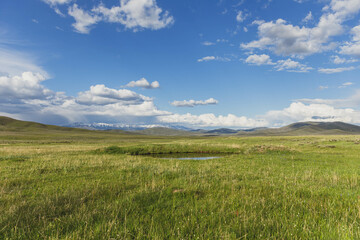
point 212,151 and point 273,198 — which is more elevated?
point 273,198

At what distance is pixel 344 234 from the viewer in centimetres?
507

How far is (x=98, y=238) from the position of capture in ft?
17.0

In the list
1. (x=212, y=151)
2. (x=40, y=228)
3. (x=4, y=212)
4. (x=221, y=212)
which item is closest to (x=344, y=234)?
(x=221, y=212)

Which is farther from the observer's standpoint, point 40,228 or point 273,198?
point 273,198

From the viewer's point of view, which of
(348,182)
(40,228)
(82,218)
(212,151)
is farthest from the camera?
(212,151)

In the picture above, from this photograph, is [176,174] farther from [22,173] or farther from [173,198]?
[22,173]

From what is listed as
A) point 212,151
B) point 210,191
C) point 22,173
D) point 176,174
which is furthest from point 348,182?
point 212,151

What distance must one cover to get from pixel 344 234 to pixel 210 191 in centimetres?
576

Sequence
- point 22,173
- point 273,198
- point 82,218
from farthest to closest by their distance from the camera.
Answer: point 22,173 < point 273,198 < point 82,218

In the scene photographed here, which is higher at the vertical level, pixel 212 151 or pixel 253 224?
pixel 253 224

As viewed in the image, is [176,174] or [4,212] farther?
[176,174]

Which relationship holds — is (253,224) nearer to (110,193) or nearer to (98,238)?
(98,238)

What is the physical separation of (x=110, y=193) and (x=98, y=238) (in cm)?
467

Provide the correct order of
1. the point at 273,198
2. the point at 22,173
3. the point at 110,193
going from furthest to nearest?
the point at 22,173 < the point at 110,193 < the point at 273,198
